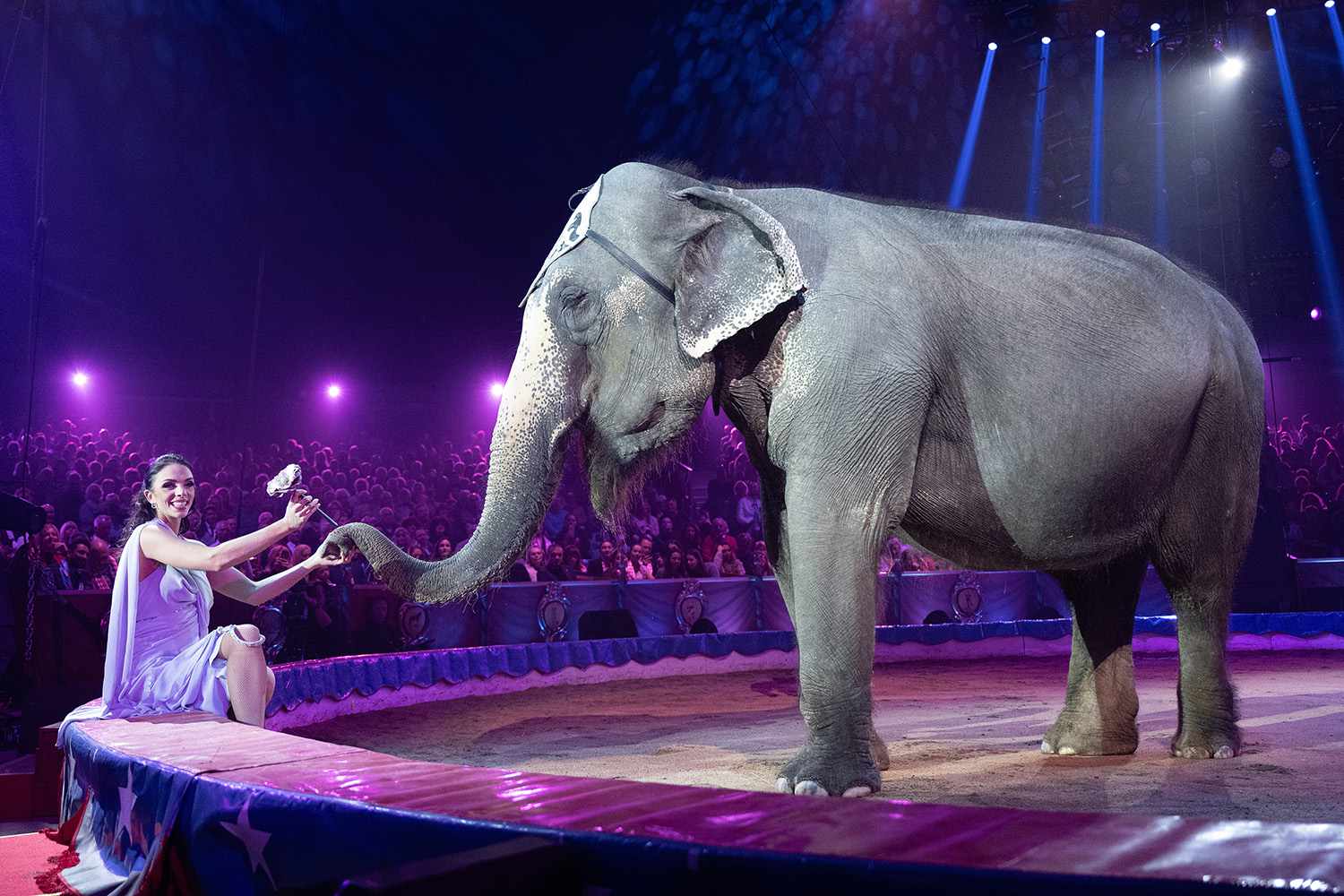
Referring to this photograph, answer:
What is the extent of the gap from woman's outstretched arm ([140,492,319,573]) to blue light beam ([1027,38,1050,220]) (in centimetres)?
1729

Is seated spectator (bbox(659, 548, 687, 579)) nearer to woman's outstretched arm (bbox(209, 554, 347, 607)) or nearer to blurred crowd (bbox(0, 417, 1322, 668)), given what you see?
blurred crowd (bbox(0, 417, 1322, 668))

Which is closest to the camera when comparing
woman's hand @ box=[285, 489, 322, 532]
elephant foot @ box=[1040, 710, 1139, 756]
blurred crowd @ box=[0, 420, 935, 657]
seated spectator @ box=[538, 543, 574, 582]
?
woman's hand @ box=[285, 489, 322, 532]

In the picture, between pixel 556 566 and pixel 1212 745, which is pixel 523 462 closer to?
pixel 1212 745

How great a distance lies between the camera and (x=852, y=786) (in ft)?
11.0

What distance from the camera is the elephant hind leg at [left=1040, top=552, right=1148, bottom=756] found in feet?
14.6

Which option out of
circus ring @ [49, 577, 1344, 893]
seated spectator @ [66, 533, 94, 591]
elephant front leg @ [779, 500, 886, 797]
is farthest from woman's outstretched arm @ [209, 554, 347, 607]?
seated spectator @ [66, 533, 94, 591]

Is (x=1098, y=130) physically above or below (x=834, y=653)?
above

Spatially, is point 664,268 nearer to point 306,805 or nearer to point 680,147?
point 306,805

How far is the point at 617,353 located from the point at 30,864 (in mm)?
2881

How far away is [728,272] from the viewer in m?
3.78

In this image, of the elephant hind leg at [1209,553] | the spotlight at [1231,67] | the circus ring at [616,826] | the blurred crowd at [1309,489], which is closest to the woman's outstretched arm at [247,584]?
the circus ring at [616,826]

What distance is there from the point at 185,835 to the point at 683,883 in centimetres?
155

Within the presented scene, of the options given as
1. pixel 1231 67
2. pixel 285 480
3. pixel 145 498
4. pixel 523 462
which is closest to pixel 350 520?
pixel 145 498

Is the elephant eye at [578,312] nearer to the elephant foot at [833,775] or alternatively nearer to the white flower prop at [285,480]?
the white flower prop at [285,480]
